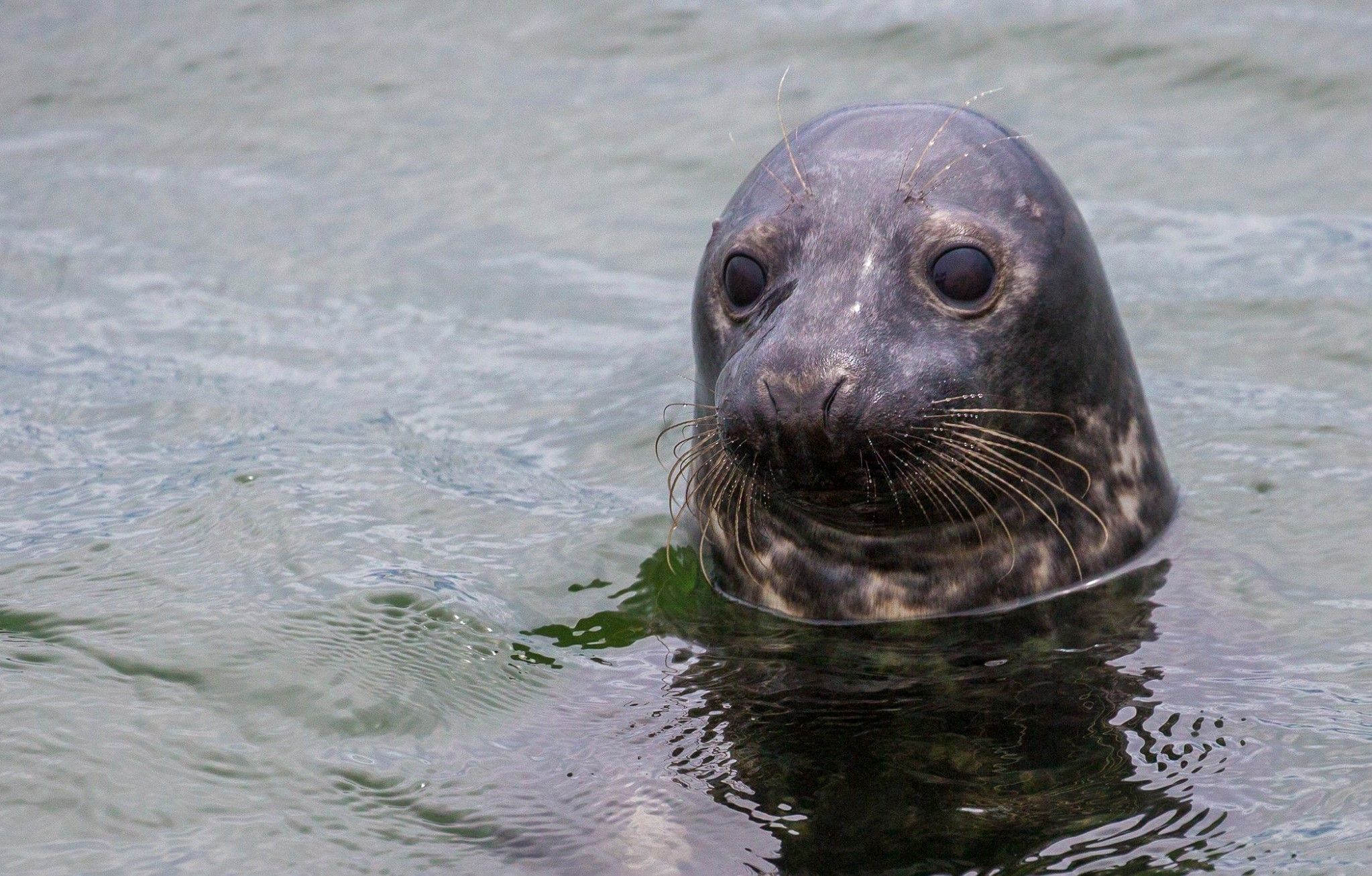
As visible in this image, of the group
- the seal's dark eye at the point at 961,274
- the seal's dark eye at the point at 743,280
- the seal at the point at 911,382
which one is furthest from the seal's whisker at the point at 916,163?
the seal's dark eye at the point at 743,280

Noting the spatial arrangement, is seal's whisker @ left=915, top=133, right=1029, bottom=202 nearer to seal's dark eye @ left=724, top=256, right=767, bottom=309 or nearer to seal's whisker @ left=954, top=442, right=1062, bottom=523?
seal's dark eye @ left=724, top=256, right=767, bottom=309

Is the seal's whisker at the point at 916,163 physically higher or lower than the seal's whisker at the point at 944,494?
higher

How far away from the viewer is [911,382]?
453 centimetres

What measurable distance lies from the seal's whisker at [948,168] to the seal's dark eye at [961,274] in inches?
6.9

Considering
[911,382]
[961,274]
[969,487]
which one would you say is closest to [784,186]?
[961,274]

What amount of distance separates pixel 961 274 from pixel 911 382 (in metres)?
0.43

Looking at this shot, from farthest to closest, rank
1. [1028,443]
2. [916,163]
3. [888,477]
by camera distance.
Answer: [916,163], [1028,443], [888,477]

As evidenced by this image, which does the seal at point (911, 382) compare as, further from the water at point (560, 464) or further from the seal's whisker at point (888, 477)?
the water at point (560, 464)

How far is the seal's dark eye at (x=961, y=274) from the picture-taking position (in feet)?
15.8

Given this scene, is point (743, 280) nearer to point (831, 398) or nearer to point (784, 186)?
point (784, 186)

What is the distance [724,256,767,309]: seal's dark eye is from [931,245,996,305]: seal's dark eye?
456mm

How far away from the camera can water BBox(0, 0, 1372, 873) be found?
4.19m

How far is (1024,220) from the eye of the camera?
4.95 metres

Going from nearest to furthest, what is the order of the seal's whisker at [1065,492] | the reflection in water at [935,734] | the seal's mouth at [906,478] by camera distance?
the reflection in water at [935,734]
the seal's mouth at [906,478]
the seal's whisker at [1065,492]
